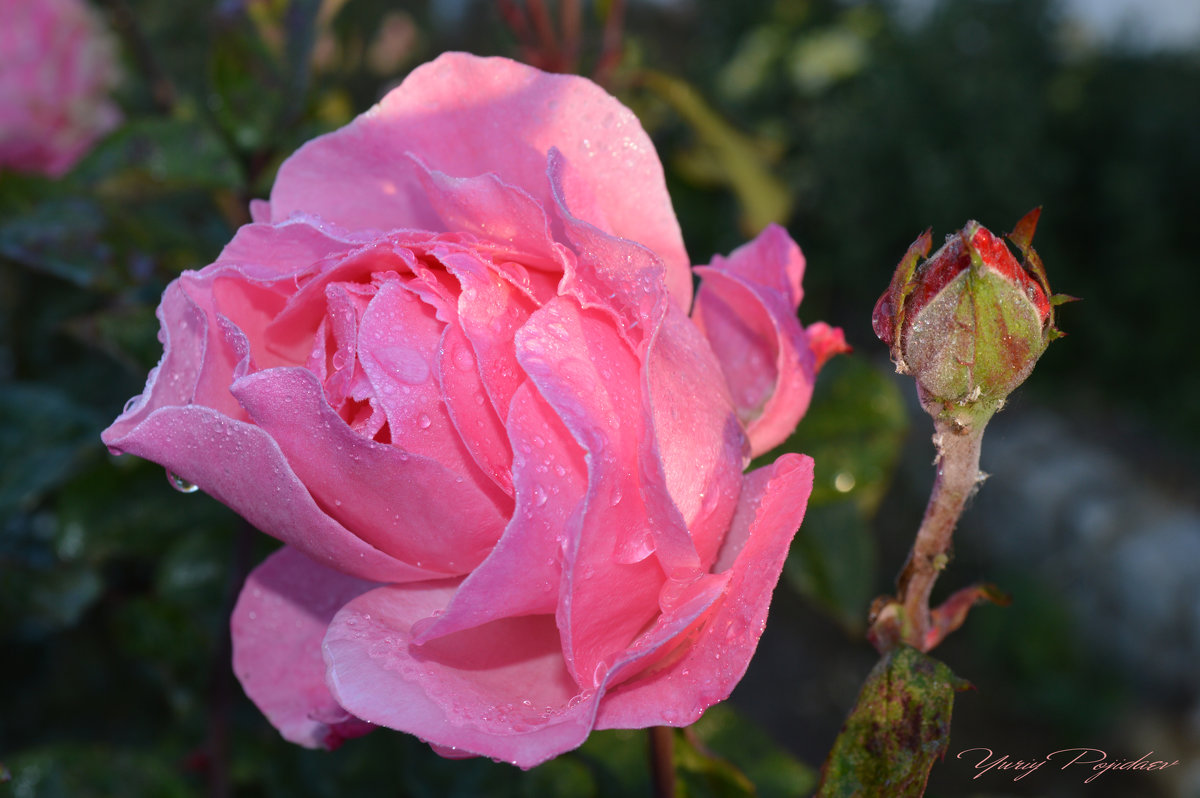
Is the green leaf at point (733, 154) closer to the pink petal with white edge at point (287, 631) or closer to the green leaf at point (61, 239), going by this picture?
the green leaf at point (61, 239)

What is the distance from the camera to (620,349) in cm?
40

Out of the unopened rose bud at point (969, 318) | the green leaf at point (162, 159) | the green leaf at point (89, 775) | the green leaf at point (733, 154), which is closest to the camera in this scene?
the unopened rose bud at point (969, 318)

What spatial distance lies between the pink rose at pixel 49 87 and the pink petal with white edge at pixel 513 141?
95 cm

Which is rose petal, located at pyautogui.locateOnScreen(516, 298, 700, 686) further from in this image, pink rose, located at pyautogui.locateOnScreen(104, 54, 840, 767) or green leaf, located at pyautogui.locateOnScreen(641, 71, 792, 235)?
green leaf, located at pyautogui.locateOnScreen(641, 71, 792, 235)

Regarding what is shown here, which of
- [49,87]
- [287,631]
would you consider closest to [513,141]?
[287,631]

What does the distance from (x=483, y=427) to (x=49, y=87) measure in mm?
1168

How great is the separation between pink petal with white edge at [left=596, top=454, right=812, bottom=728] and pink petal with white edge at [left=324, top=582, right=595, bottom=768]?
2 cm

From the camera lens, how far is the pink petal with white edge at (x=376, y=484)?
36cm

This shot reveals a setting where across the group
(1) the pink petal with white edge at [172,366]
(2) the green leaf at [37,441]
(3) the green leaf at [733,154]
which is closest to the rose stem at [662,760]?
(1) the pink petal with white edge at [172,366]

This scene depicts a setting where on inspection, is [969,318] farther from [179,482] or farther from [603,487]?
[179,482]

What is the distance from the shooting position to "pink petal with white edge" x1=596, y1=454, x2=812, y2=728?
14.0 inches

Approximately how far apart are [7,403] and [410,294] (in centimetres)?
61

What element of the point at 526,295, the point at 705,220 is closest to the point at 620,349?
the point at 526,295

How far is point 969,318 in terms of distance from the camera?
1.12 ft
